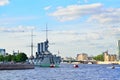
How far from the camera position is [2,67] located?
19712cm
